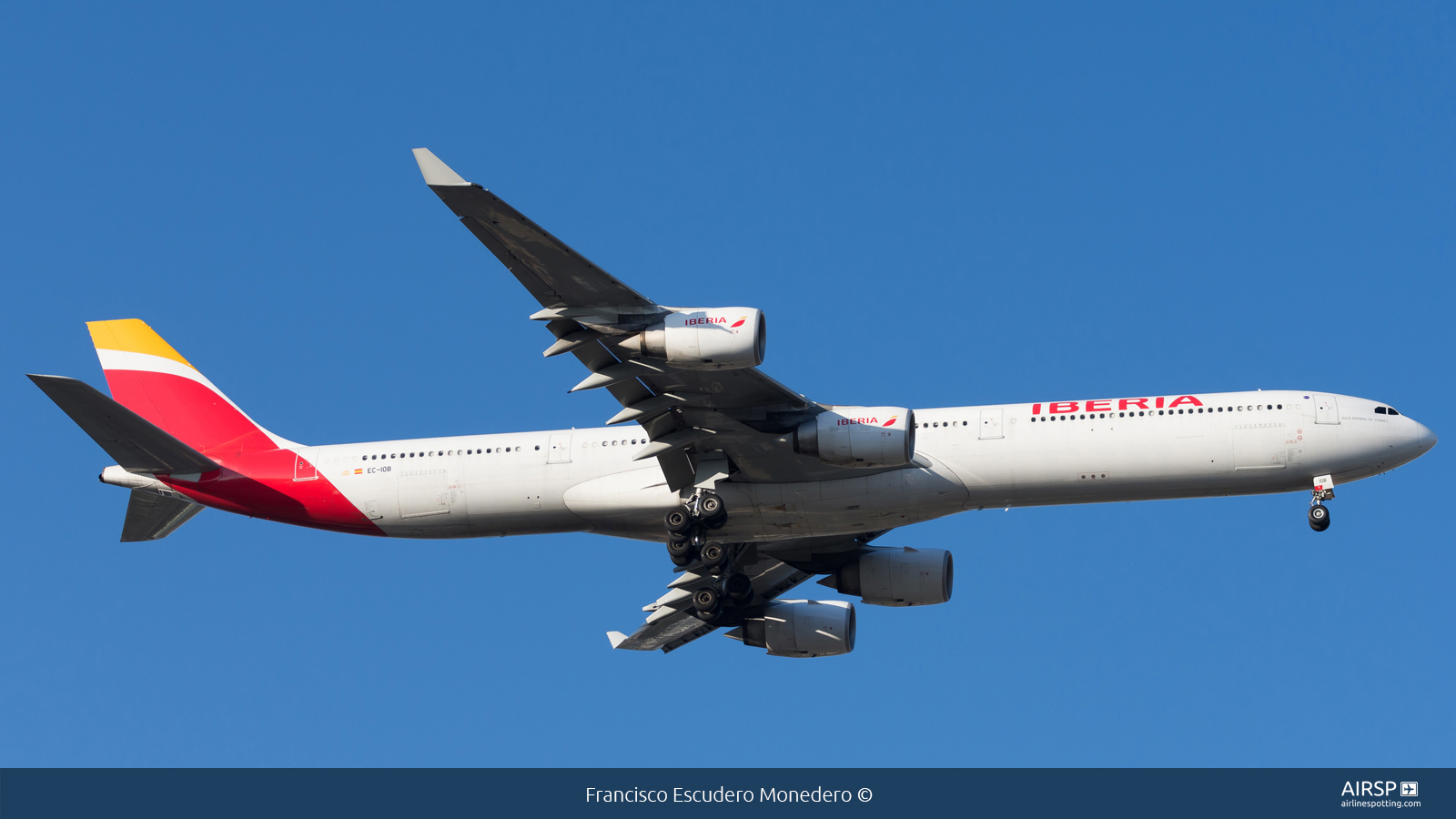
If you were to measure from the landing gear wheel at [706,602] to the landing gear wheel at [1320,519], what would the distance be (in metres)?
14.7

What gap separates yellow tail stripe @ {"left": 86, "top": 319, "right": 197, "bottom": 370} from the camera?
39281mm

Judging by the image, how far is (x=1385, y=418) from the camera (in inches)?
1320

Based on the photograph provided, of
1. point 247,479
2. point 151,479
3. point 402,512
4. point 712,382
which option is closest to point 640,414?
point 712,382

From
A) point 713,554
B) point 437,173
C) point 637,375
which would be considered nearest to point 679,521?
point 713,554

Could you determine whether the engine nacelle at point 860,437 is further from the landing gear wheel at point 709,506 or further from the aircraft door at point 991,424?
the landing gear wheel at point 709,506

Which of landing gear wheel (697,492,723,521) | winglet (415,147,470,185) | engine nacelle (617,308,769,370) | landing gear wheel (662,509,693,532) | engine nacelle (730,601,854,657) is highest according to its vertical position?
winglet (415,147,470,185)

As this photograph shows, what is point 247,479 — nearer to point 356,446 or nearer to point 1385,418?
point 356,446

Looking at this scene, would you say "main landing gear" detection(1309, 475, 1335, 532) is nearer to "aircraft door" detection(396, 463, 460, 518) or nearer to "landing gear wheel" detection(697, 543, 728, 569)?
"landing gear wheel" detection(697, 543, 728, 569)

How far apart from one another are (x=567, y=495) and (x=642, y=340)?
6828 mm

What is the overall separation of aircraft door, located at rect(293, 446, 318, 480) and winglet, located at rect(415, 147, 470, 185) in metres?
12.3

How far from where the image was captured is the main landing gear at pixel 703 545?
112ft

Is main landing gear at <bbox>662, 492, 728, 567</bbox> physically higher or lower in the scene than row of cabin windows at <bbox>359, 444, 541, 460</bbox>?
lower

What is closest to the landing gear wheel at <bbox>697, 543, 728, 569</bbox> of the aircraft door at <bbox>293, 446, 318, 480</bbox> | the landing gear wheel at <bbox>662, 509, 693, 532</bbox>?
the landing gear wheel at <bbox>662, 509, 693, 532</bbox>

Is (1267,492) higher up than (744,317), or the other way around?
(744,317)
